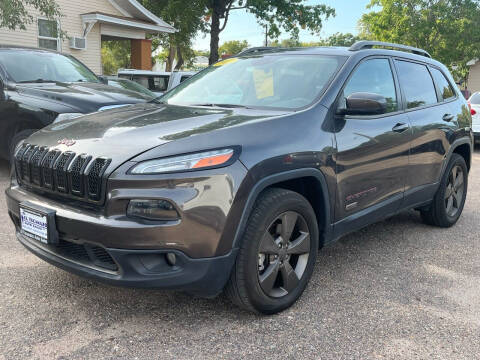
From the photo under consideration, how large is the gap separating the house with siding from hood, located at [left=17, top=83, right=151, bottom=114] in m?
7.68

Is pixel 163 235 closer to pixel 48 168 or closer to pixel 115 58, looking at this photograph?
pixel 48 168

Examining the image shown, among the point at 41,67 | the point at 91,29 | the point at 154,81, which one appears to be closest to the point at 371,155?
the point at 41,67

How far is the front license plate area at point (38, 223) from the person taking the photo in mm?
2639

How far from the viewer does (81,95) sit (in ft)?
20.0

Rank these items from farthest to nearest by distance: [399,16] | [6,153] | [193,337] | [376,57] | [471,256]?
1. [399,16]
2. [6,153]
3. [471,256]
4. [376,57]
5. [193,337]

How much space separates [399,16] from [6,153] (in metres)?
26.7

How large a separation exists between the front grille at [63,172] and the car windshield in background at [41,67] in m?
4.10

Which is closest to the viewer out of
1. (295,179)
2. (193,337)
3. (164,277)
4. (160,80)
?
(164,277)

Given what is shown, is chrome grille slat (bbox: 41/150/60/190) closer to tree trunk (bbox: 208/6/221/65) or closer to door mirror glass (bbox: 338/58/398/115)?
door mirror glass (bbox: 338/58/398/115)

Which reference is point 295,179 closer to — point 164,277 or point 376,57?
point 164,277

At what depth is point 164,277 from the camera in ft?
8.16

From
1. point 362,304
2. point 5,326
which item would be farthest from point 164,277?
point 362,304

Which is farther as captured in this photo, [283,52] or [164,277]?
[283,52]

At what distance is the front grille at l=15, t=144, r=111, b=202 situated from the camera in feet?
8.30
